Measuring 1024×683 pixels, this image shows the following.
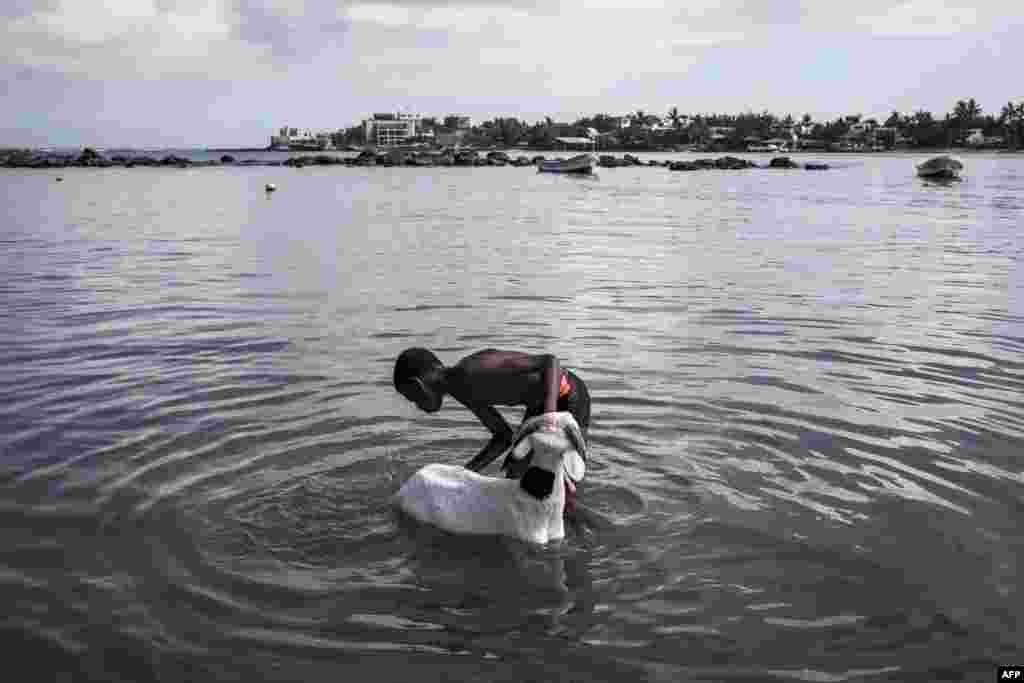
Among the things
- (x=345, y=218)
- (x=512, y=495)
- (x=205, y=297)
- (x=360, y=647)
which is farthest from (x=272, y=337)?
(x=345, y=218)

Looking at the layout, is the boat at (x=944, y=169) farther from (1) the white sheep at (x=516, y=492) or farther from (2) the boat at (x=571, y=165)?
(1) the white sheep at (x=516, y=492)

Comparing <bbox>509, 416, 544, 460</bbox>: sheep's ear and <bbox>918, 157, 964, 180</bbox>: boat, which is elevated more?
<bbox>918, 157, 964, 180</bbox>: boat

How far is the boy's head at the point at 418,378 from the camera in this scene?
6699 mm

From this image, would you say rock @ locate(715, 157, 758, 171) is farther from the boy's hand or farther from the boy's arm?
the boy's hand

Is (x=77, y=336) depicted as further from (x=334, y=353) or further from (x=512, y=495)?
(x=512, y=495)

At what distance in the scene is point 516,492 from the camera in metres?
6.74

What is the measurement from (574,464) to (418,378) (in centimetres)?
129

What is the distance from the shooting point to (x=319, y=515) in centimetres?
740

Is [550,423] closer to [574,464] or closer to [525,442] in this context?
[525,442]

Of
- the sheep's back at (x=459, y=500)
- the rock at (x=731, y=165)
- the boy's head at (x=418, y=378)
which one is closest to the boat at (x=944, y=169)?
the rock at (x=731, y=165)

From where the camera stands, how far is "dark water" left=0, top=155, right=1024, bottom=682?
18.1 feet

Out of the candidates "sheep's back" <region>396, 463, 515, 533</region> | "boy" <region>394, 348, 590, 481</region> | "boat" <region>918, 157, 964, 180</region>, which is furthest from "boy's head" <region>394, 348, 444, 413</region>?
"boat" <region>918, 157, 964, 180</region>

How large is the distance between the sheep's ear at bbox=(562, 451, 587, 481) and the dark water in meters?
0.70

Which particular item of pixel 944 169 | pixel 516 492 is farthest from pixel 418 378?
pixel 944 169
